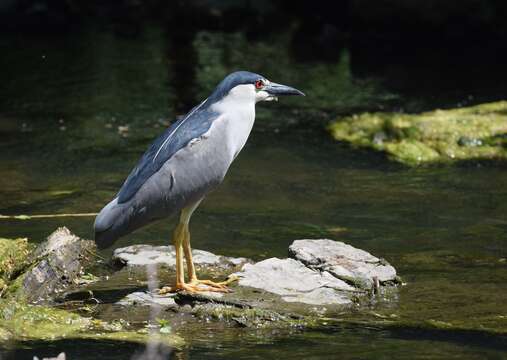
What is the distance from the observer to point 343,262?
261 inches

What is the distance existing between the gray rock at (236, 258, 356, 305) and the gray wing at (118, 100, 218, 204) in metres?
0.91

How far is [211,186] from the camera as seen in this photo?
20.8 ft

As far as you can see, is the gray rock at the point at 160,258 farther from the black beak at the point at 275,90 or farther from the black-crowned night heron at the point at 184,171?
the black beak at the point at 275,90

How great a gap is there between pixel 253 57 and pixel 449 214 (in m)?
9.50

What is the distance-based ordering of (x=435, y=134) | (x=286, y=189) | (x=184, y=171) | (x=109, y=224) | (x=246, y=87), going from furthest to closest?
(x=435, y=134) < (x=286, y=189) < (x=246, y=87) < (x=184, y=171) < (x=109, y=224)

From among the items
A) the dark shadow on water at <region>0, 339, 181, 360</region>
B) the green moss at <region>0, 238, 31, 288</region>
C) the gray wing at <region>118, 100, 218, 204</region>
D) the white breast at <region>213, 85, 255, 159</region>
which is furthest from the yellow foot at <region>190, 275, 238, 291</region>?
the green moss at <region>0, 238, 31, 288</region>

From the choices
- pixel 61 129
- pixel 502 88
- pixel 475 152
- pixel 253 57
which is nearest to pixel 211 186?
pixel 475 152

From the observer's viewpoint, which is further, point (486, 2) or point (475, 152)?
point (486, 2)

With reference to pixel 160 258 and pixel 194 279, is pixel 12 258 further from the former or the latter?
pixel 194 279

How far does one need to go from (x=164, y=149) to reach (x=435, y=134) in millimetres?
5366

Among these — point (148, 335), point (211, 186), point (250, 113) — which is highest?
point (250, 113)

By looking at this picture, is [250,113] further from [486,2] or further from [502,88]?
[486,2]

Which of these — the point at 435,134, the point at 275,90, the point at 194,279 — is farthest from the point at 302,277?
the point at 435,134

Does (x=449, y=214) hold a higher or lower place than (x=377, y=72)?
lower
